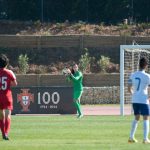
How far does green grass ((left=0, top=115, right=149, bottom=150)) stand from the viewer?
748 inches

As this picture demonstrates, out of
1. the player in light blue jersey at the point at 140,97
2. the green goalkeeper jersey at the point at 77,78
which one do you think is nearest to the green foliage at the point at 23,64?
the green goalkeeper jersey at the point at 77,78

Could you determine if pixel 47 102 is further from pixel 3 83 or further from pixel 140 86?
pixel 140 86

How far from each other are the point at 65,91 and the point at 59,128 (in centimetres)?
1022

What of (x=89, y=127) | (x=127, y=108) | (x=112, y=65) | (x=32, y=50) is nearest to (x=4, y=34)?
(x=32, y=50)

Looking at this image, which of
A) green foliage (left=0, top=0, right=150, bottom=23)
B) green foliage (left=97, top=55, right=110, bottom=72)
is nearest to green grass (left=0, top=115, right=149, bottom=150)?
green foliage (left=97, top=55, right=110, bottom=72)

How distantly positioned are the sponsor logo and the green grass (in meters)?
6.05

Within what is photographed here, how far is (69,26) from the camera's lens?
199 ft

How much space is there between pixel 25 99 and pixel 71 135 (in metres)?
13.0

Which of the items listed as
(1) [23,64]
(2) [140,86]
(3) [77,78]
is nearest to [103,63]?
(1) [23,64]

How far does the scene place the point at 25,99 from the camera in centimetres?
3503

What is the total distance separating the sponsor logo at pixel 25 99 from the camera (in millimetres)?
34875

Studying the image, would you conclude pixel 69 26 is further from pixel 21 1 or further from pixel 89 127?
pixel 89 127

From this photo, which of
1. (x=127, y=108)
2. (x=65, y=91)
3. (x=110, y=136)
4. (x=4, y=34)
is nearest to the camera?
(x=110, y=136)

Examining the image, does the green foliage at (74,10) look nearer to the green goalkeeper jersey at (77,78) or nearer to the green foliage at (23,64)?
the green foliage at (23,64)
